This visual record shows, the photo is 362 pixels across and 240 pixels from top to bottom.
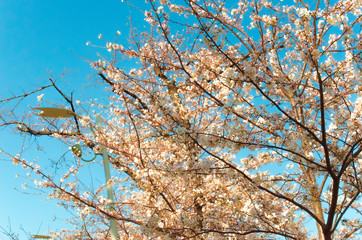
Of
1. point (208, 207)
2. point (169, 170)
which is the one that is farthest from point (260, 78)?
point (208, 207)

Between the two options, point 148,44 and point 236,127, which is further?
point 148,44

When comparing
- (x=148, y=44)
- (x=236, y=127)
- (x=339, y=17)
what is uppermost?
(x=148, y=44)

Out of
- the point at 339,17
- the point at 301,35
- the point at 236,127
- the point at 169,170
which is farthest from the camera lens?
the point at 169,170

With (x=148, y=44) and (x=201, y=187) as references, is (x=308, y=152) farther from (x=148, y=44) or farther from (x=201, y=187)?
(x=148, y=44)

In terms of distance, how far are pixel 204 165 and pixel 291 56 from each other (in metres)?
2.88

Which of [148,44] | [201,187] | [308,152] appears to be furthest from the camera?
[148,44]

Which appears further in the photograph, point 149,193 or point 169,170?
point 149,193

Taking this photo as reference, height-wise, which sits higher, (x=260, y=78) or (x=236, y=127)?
(x=260, y=78)

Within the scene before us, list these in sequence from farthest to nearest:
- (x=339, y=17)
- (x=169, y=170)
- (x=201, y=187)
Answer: (x=201, y=187), (x=169, y=170), (x=339, y=17)

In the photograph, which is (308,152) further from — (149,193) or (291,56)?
(149,193)

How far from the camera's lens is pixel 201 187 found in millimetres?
6008

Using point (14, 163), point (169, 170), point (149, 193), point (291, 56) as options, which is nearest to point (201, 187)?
point (149, 193)

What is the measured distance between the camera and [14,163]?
5488 mm

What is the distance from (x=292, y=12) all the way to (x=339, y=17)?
568 mm
